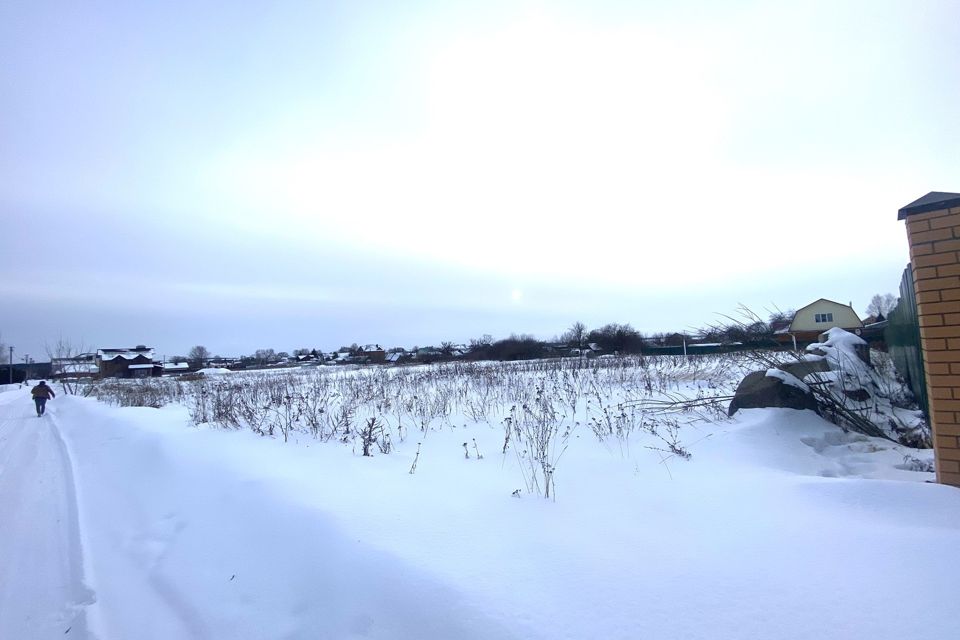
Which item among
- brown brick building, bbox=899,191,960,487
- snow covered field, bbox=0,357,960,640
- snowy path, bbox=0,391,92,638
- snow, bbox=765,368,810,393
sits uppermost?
brown brick building, bbox=899,191,960,487

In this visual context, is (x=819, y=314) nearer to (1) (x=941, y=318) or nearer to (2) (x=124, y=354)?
(1) (x=941, y=318)

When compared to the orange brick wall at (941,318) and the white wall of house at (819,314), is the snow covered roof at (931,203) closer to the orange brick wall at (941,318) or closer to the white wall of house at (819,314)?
the orange brick wall at (941,318)

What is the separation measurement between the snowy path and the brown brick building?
223 inches

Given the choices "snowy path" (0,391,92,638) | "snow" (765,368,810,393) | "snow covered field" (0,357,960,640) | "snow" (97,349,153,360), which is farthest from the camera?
"snow" (97,349,153,360)

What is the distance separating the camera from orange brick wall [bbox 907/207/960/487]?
10.3 ft

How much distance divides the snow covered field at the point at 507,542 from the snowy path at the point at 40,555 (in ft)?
0.07

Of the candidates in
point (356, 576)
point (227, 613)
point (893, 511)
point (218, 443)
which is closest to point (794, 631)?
point (893, 511)

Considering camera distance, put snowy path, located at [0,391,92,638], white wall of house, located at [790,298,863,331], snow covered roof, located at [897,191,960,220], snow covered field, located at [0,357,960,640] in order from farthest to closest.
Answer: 1. white wall of house, located at [790,298,863,331]
2. snow covered roof, located at [897,191,960,220]
3. snowy path, located at [0,391,92,638]
4. snow covered field, located at [0,357,960,640]

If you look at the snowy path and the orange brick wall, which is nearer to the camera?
the snowy path

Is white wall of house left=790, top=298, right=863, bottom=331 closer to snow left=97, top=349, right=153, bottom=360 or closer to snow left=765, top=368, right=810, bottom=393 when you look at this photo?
snow left=765, top=368, right=810, bottom=393

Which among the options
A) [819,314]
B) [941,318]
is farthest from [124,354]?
[819,314]

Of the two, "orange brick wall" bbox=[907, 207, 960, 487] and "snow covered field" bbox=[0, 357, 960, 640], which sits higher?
"orange brick wall" bbox=[907, 207, 960, 487]

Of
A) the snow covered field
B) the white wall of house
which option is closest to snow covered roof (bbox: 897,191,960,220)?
the snow covered field

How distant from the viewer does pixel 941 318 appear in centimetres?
322
